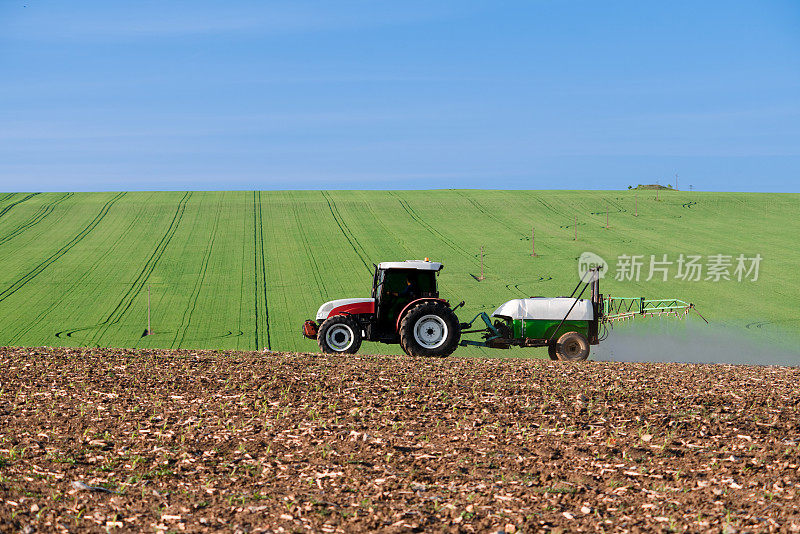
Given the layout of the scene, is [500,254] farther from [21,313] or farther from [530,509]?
[530,509]

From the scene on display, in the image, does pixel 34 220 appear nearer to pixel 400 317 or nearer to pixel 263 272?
pixel 263 272

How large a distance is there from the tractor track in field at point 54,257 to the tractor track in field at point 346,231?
61.9 ft

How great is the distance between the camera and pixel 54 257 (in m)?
45.6

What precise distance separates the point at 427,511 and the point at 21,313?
102ft

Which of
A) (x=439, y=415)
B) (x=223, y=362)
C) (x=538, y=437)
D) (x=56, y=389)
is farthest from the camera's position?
(x=223, y=362)

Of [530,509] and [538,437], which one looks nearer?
[530,509]

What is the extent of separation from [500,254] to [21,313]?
27336 mm

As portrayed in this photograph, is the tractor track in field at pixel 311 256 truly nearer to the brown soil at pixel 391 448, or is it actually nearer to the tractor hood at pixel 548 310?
the tractor hood at pixel 548 310

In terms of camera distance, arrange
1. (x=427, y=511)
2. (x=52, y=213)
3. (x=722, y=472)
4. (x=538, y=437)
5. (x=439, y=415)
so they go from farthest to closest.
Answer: (x=52, y=213), (x=439, y=415), (x=538, y=437), (x=722, y=472), (x=427, y=511)

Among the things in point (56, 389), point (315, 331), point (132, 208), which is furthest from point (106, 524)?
point (132, 208)

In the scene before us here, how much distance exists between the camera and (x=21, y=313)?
3331 cm

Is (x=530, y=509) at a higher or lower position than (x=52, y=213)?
lower

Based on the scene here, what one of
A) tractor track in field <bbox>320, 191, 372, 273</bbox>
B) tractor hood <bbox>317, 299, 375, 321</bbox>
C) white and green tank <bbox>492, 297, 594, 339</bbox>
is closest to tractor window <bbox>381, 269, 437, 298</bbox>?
tractor hood <bbox>317, 299, 375, 321</bbox>

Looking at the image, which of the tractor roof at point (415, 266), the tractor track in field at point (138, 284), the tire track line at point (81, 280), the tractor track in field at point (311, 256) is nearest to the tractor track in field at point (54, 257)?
the tire track line at point (81, 280)
